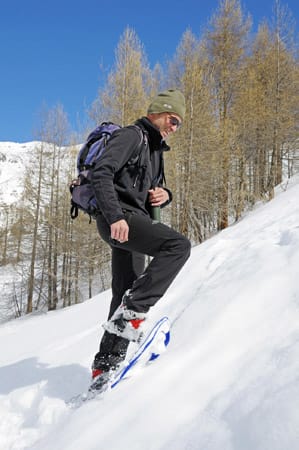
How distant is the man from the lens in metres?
2.02

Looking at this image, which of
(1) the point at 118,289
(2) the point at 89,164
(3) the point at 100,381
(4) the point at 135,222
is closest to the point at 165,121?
(2) the point at 89,164

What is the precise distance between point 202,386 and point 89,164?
1.41 meters

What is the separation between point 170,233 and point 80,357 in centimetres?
195

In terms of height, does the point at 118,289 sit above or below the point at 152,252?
below

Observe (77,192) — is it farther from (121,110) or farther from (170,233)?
(121,110)

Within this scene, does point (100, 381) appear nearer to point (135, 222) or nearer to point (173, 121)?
point (135, 222)

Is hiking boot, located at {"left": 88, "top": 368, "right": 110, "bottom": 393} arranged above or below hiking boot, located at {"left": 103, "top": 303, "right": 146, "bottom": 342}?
below

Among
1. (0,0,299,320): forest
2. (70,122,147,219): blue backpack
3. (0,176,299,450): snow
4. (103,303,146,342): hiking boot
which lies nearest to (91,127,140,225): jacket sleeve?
(70,122,147,219): blue backpack

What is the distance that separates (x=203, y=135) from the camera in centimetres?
1424

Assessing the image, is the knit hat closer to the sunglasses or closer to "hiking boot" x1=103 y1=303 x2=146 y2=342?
the sunglasses

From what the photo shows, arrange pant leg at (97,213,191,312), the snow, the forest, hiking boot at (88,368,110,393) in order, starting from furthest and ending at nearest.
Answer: the forest
hiking boot at (88,368,110,393)
pant leg at (97,213,191,312)
the snow

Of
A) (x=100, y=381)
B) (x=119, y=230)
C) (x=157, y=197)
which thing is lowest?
(x=100, y=381)

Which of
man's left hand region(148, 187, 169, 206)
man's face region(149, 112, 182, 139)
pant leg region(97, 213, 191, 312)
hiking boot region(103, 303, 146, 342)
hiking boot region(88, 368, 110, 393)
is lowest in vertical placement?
hiking boot region(88, 368, 110, 393)

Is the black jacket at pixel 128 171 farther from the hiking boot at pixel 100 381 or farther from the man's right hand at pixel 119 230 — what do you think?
the hiking boot at pixel 100 381
